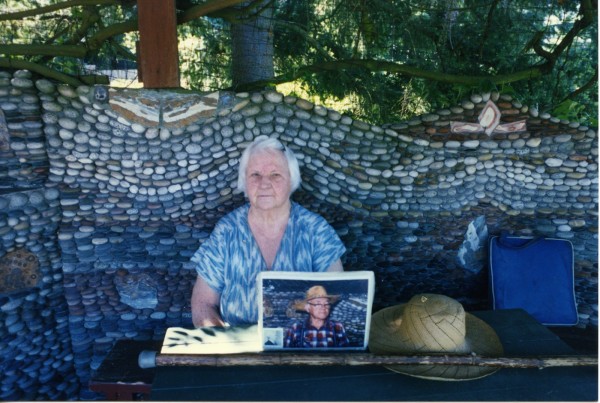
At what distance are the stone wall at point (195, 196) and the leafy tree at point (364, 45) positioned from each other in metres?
0.46

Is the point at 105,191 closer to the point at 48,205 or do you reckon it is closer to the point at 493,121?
the point at 48,205

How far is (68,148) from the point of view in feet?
10.3

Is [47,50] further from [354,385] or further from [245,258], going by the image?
[354,385]

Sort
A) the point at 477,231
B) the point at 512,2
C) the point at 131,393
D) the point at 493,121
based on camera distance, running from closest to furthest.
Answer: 1. the point at 131,393
2. the point at 493,121
3. the point at 477,231
4. the point at 512,2

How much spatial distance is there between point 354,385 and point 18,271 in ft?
7.20

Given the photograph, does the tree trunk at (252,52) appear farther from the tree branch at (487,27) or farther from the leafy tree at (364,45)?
the tree branch at (487,27)

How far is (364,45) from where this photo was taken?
4359 millimetres

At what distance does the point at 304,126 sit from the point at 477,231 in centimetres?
145

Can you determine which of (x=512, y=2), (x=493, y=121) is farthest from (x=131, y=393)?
(x=512, y=2)

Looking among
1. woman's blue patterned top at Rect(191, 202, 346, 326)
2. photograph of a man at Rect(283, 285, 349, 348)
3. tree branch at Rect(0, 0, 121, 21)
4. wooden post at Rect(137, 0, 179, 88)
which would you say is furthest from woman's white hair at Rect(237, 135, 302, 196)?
tree branch at Rect(0, 0, 121, 21)

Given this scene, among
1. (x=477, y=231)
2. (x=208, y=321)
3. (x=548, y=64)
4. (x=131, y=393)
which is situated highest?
(x=548, y=64)

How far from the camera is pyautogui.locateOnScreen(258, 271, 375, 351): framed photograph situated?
2064 mm

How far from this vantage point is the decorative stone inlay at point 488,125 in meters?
3.55

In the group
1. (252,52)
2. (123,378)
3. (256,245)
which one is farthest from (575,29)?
(123,378)
